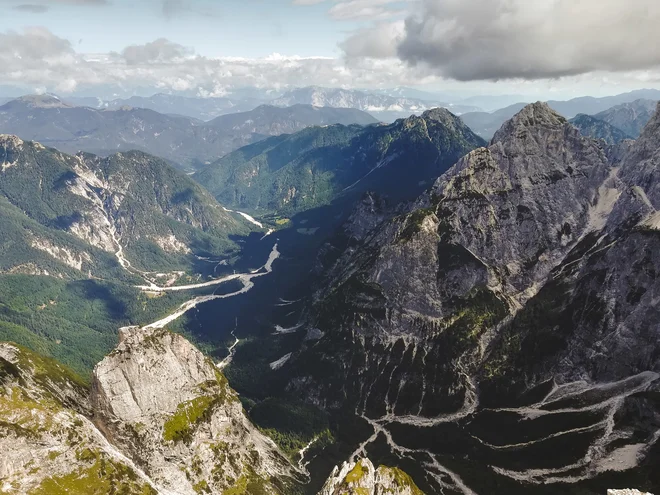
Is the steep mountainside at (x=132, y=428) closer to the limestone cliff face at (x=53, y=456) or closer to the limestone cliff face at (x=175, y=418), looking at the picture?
the limestone cliff face at (x=53, y=456)

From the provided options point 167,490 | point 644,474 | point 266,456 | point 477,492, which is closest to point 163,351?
point 167,490

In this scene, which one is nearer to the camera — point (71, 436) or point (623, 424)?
point (71, 436)

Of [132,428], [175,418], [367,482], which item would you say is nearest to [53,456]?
[132,428]

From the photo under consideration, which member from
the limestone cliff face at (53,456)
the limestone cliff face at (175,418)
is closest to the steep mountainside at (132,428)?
the limestone cliff face at (53,456)

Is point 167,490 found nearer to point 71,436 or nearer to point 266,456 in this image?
point 71,436

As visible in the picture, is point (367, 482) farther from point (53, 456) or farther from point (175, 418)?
A: point (53, 456)

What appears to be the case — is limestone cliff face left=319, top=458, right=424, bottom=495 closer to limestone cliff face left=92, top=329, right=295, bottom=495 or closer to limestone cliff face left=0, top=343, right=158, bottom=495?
→ limestone cliff face left=92, top=329, right=295, bottom=495
